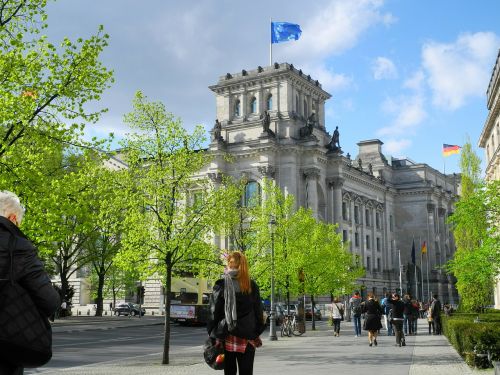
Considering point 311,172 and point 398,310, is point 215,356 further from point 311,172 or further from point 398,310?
point 311,172

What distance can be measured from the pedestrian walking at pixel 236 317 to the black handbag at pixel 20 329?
3.77 metres

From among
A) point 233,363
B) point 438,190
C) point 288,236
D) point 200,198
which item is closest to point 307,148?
point 288,236

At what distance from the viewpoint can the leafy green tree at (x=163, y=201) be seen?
66.5 ft

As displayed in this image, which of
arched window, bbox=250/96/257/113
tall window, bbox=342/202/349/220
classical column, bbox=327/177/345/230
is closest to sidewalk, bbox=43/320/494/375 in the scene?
classical column, bbox=327/177/345/230

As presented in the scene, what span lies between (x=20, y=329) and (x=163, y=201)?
16.4m

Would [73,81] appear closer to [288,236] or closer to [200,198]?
[200,198]

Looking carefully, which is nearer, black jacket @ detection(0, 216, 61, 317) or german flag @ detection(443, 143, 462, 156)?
black jacket @ detection(0, 216, 61, 317)

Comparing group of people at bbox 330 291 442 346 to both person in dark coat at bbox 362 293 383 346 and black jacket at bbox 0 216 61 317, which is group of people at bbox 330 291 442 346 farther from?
black jacket at bbox 0 216 61 317

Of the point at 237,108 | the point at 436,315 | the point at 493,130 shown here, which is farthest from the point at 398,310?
the point at 237,108

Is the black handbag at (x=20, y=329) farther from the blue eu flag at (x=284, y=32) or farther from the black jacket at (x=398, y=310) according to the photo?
the blue eu flag at (x=284, y=32)

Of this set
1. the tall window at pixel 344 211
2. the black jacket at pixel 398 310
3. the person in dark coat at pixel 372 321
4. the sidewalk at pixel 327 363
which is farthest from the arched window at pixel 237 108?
the sidewalk at pixel 327 363

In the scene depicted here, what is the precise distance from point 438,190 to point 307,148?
44.0 m

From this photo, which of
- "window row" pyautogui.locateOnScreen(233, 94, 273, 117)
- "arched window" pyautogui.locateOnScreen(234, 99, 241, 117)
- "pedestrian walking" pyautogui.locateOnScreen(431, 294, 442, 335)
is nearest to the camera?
"pedestrian walking" pyautogui.locateOnScreen(431, 294, 442, 335)

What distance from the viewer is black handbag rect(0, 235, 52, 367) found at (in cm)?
421
